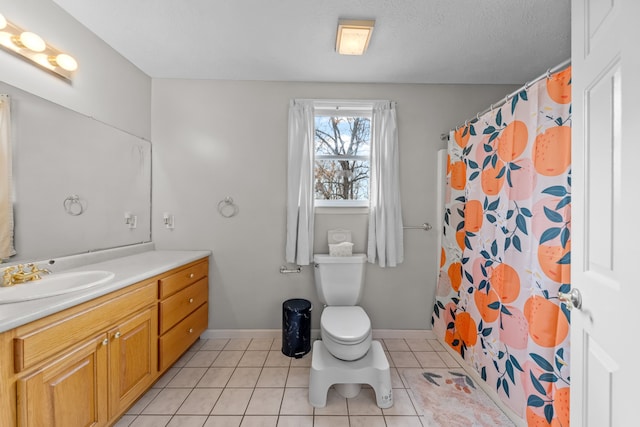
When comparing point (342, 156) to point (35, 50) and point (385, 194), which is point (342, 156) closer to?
point (385, 194)

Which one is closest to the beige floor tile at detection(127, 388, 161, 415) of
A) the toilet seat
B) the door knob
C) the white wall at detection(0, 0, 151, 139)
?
the toilet seat

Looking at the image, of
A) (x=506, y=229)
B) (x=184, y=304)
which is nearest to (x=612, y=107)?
(x=506, y=229)

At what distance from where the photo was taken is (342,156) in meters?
2.44

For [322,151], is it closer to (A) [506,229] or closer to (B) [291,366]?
(A) [506,229]

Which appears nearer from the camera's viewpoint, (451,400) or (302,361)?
(451,400)

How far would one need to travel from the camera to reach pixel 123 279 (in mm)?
1358

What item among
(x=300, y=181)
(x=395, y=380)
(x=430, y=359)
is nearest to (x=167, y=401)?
(x=395, y=380)

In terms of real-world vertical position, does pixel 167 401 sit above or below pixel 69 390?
below

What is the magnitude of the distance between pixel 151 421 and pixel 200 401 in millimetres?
254

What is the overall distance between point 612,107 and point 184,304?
2.37m

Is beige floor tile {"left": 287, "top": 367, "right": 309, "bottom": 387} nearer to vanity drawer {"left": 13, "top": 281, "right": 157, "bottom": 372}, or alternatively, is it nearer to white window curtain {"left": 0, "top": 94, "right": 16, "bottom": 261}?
vanity drawer {"left": 13, "top": 281, "right": 157, "bottom": 372}

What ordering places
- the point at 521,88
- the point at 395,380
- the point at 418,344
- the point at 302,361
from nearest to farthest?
the point at 521,88 → the point at 395,380 → the point at 302,361 → the point at 418,344

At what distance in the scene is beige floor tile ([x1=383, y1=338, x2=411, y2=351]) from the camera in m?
2.22

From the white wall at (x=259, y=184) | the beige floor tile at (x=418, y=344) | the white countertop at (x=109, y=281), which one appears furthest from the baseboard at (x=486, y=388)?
the white countertop at (x=109, y=281)
